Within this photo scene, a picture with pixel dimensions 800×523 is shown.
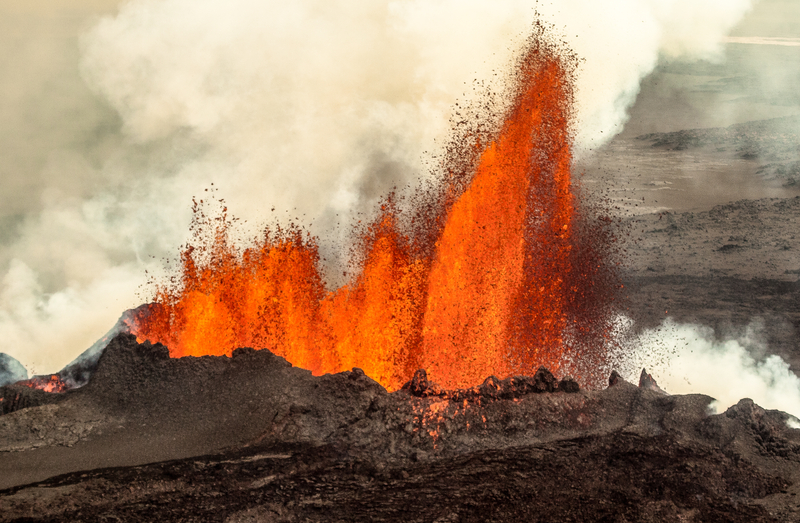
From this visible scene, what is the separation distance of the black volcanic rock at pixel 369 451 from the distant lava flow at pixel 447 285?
6018 millimetres

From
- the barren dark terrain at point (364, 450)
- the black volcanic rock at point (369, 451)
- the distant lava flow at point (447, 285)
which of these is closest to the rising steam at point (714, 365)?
the distant lava flow at point (447, 285)

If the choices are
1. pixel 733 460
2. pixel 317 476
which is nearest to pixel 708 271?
pixel 733 460

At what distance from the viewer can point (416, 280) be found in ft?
72.0

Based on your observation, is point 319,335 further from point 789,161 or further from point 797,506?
point 789,161

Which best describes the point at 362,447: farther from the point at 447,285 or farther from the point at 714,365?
the point at 714,365

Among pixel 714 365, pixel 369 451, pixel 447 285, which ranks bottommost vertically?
pixel 369 451

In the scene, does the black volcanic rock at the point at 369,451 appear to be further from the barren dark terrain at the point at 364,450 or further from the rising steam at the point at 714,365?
the rising steam at the point at 714,365

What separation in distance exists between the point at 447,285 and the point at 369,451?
9195mm

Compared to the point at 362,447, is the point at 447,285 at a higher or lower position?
higher

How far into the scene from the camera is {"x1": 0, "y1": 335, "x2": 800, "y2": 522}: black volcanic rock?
11.9 metres

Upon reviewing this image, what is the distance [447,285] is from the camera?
69.9 feet

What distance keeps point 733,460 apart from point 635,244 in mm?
21266

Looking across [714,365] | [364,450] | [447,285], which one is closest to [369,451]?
[364,450]

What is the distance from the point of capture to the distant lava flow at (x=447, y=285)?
20.9 metres
